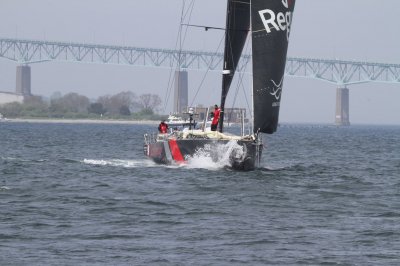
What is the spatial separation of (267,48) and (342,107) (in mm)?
134273

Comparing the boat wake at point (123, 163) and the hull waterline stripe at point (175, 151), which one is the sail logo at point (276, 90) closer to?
the hull waterline stripe at point (175, 151)

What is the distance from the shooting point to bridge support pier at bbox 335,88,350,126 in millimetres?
152000

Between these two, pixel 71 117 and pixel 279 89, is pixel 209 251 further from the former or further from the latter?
pixel 71 117

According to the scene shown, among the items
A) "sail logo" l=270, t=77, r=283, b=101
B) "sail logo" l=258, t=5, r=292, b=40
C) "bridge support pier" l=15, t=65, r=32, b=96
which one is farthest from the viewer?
"bridge support pier" l=15, t=65, r=32, b=96

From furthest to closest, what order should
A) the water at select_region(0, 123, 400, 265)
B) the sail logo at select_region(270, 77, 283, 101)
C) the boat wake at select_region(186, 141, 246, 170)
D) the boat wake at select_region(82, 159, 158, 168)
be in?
the boat wake at select_region(82, 159, 158, 168) < the sail logo at select_region(270, 77, 283, 101) < the boat wake at select_region(186, 141, 246, 170) < the water at select_region(0, 123, 400, 265)

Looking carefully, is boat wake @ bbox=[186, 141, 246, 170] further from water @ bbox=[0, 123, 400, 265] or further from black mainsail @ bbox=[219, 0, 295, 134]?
black mainsail @ bbox=[219, 0, 295, 134]

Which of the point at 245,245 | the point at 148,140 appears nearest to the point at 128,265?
the point at 245,245

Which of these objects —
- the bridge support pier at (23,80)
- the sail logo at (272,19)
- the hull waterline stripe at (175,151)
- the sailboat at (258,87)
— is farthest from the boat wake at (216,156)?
the bridge support pier at (23,80)

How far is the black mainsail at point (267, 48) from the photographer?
23.2 m

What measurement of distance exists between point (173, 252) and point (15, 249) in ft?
6.29

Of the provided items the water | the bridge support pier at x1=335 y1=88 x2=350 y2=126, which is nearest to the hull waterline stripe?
the water

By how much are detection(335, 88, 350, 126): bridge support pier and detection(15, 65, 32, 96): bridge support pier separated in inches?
1763

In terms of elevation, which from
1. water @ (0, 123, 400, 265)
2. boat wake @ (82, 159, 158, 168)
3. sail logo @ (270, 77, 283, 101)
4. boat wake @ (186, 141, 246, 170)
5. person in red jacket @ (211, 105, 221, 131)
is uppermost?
sail logo @ (270, 77, 283, 101)

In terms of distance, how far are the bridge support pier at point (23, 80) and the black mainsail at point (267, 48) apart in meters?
125
